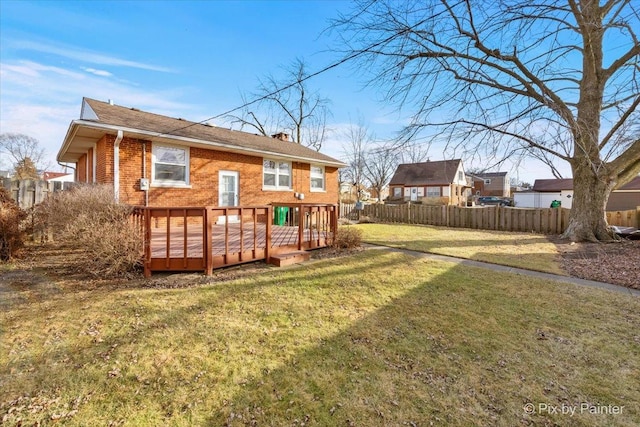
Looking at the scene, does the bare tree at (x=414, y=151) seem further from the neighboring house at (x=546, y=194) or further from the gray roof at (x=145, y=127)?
the neighboring house at (x=546, y=194)

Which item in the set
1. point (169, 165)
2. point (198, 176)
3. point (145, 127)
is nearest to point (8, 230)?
point (145, 127)

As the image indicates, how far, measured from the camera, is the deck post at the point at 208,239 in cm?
545

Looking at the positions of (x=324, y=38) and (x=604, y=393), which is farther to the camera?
(x=324, y=38)

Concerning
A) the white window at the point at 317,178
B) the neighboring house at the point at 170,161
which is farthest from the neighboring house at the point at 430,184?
the neighboring house at the point at 170,161

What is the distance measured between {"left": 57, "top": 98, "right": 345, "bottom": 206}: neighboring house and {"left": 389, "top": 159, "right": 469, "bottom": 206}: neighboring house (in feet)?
91.6

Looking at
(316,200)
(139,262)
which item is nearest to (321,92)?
(316,200)

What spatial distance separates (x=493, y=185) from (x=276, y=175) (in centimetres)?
5444

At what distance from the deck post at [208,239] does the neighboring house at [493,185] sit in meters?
57.0

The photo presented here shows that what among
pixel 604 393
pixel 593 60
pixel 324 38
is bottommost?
pixel 604 393

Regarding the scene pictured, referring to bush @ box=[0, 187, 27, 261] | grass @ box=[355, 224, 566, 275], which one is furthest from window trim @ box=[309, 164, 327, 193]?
bush @ box=[0, 187, 27, 261]

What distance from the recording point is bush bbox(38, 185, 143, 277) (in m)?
5.30

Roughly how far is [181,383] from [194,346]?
59 centimetres

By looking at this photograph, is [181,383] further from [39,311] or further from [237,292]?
[39,311]

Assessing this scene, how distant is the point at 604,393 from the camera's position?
2789 millimetres
